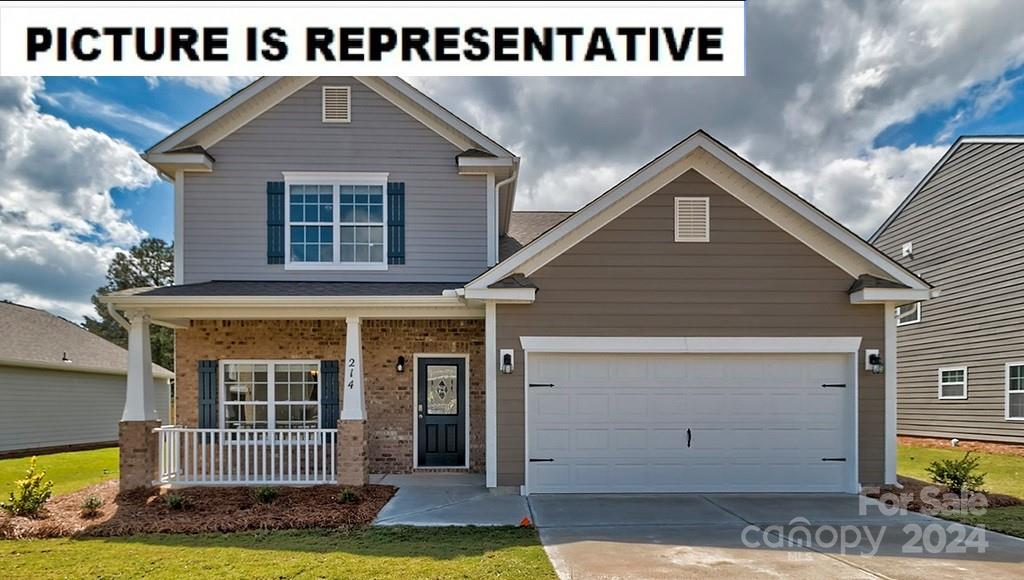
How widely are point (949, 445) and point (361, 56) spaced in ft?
58.6

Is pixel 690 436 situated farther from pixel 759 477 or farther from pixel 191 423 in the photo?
pixel 191 423

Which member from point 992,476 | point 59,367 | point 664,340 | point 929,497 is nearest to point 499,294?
point 664,340

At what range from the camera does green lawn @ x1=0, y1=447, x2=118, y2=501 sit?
10.7 meters

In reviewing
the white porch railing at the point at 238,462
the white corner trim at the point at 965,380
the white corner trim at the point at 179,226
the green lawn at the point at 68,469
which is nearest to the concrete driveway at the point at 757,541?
the white porch railing at the point at 238,462

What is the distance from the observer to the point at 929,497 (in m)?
8.93

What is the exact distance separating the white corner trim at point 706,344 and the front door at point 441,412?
2333 mm

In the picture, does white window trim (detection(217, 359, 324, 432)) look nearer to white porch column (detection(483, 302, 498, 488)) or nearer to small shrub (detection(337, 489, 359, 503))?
small shrub (detection(337, 489, 359, 503))

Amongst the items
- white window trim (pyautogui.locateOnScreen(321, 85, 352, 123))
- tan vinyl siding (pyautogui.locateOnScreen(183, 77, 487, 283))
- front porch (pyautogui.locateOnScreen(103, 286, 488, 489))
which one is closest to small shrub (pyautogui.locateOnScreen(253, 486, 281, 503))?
front porch (pyautogui.locateOnScreen(103, 286, 488, 489))

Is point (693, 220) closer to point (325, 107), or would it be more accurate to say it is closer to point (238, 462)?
point (325, 107)

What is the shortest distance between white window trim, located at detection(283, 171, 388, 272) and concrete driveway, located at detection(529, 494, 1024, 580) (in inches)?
207

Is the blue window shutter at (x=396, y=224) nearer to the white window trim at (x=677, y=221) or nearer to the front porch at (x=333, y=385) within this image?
the front porch at (x=333, y=385)

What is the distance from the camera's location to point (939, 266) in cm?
1766

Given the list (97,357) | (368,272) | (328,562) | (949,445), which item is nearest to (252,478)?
(368,272)

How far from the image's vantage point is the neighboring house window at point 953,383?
16.6 m
